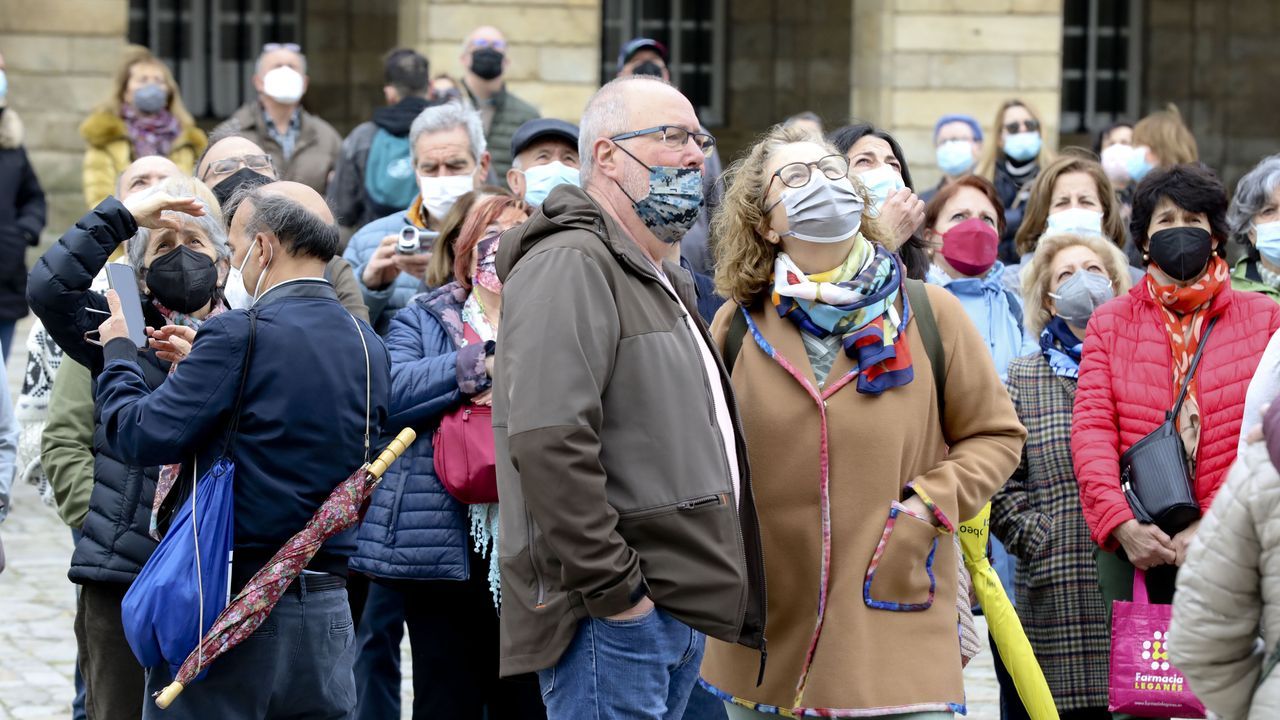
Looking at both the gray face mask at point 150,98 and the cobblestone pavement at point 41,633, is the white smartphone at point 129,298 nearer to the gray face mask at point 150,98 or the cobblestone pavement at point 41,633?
the cobblestone pavement at point 41,633

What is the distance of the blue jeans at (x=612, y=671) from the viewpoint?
394cm

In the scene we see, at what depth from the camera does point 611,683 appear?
3951mm

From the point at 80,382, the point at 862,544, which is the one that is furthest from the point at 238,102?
the point at 862,544

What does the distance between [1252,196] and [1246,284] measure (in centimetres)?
42

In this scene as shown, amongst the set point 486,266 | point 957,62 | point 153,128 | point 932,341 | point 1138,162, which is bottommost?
point 932,341

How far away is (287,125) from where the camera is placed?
10.9 metres

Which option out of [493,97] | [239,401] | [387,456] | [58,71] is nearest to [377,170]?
[493,97]

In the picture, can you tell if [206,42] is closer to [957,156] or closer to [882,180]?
[957,156]

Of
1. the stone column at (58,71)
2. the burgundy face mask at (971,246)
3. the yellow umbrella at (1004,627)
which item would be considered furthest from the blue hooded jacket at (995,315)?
the stone column at (58,71)

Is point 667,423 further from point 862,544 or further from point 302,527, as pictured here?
point 302,527

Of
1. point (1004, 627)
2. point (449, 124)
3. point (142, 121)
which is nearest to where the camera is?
point (1004, 627)

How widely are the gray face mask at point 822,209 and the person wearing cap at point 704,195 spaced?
24 centimetres

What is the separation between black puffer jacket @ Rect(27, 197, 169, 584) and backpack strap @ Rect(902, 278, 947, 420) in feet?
6.67

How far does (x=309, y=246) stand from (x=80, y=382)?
4.06 ft
